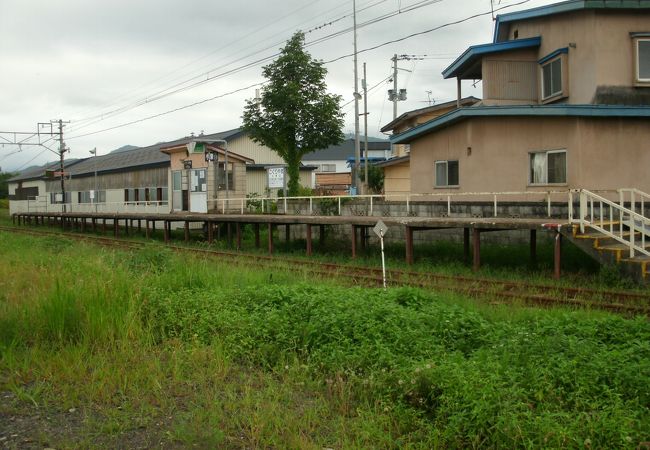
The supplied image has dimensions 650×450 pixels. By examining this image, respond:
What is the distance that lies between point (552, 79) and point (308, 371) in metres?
14.3

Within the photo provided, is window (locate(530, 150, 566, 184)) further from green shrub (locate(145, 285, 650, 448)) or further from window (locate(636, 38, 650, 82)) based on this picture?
green shrub (locate(145, 285, 650, 448))

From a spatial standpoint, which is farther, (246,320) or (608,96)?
(608,96)

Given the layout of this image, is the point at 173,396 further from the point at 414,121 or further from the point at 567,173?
the point at 414,121

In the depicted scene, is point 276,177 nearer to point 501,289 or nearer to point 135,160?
point 501,289

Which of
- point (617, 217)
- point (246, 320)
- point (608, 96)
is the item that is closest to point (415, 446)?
point (246, 320)

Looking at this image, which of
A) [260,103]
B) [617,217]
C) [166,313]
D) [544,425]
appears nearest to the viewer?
[544,425]

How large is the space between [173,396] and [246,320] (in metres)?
1.96

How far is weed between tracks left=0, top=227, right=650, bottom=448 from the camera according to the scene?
4547mm

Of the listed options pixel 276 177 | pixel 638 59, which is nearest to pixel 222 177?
pixel 276 177

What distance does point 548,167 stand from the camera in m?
16.0

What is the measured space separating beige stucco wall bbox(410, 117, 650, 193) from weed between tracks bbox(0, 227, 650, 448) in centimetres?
826

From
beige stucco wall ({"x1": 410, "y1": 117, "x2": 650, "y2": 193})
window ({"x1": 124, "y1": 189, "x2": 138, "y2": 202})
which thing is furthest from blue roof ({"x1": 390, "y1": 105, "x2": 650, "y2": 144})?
window ({"x1": 124, "y1": 189, "x2": 138, "y2": 202})

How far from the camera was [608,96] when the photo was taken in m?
15.7

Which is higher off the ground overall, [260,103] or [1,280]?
[260,103]
